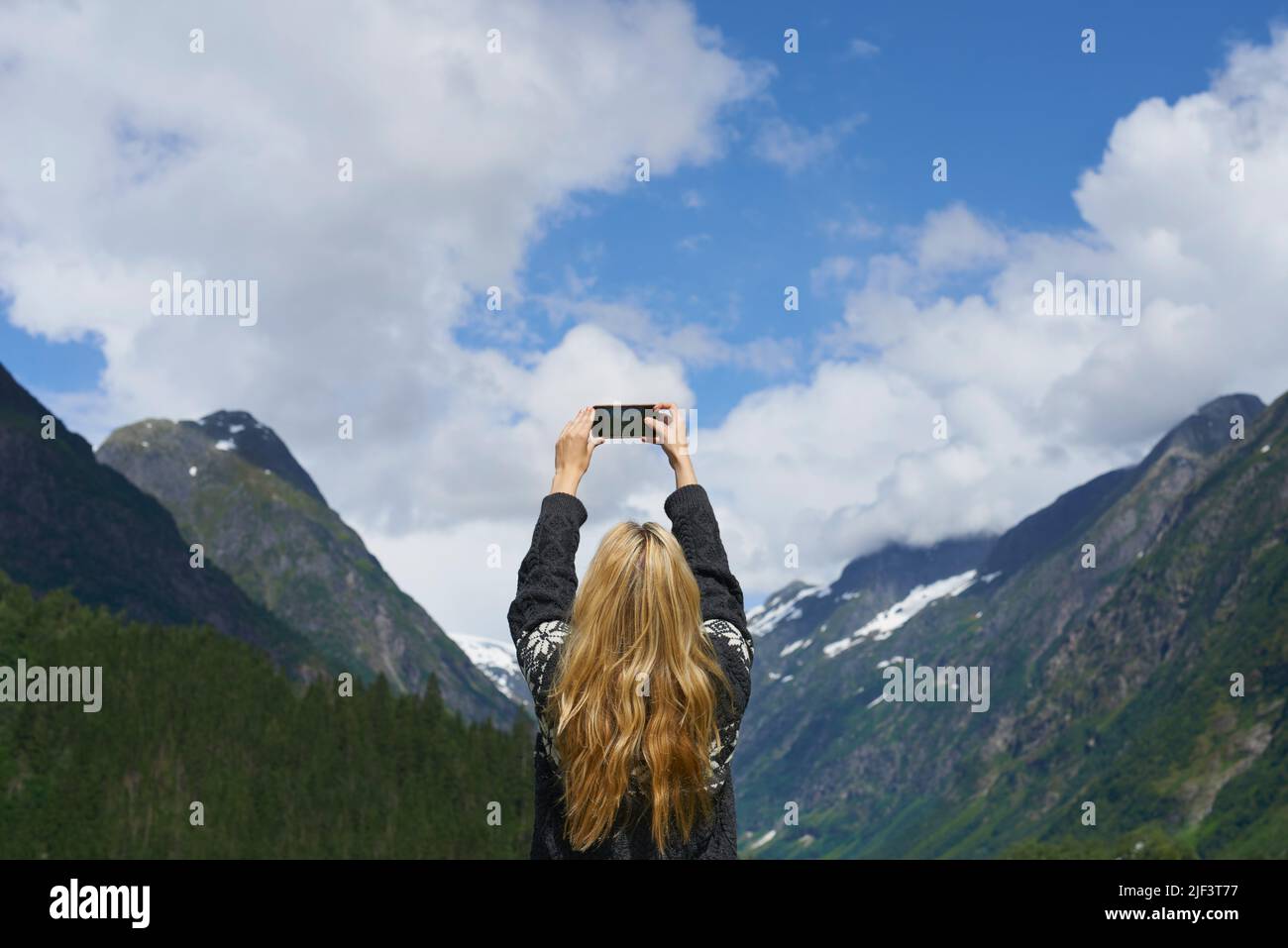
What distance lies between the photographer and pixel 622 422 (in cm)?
983

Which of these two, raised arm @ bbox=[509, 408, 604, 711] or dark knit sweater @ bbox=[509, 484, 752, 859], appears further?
raised arm @ bbox=[509, 408, 604, 711]

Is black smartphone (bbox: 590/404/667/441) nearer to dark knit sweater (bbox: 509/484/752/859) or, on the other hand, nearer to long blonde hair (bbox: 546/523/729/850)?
dark knit sweater (bbox: 509/484/752/859)

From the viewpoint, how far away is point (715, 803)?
8.27 meters

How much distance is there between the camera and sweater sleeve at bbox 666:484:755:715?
8.38m

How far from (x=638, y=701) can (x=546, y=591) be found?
4.15 feet

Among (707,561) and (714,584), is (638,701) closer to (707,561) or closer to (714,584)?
(714,584)

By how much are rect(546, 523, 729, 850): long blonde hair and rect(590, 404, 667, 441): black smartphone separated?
1881mm

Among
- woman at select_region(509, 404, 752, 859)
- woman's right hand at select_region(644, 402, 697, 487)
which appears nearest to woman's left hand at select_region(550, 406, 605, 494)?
woman's right hand at select_region(644, 402, 697, 487)
